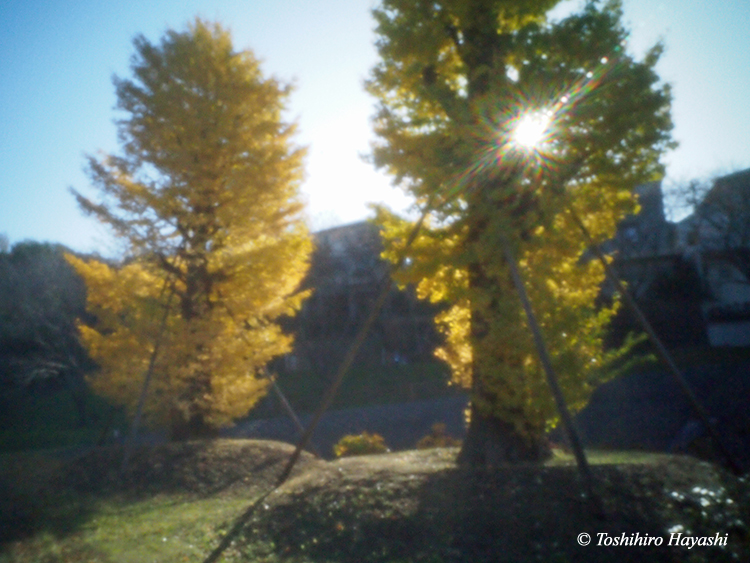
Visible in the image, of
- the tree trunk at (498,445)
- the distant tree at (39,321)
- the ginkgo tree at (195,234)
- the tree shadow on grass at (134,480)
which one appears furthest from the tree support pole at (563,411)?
the distant tree at (39,321)

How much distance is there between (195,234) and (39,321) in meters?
13.4

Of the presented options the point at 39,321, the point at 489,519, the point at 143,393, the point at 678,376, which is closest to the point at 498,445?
the point at 678,376

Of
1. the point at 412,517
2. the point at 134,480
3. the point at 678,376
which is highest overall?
the point at 678,376

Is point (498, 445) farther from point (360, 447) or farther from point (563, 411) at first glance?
point (360, 447)

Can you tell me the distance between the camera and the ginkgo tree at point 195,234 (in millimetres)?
10148

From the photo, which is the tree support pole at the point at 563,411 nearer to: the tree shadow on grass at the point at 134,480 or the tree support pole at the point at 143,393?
the tree shadow on grass at the point at 134,480

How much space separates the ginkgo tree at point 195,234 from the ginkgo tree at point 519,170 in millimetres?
3602

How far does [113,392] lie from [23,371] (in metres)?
13.0

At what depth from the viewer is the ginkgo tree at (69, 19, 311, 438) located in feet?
33.3

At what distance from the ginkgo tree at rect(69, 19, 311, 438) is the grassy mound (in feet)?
8.93

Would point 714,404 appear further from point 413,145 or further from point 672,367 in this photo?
point 413,145

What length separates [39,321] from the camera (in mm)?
20453

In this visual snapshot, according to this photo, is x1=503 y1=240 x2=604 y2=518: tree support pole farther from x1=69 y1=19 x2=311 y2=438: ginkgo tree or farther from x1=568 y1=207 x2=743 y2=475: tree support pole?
x1=69 y1=19 x2=311 y2=438: ginkgo tree

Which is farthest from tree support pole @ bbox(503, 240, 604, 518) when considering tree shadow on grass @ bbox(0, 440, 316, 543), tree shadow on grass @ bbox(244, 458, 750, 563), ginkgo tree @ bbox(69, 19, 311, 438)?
ginkgo tree @ bbox(69, 19, 311, 438)
